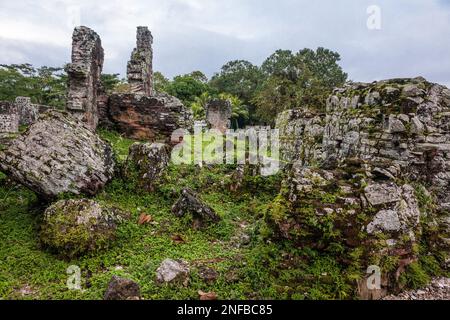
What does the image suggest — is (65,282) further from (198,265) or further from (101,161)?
(101,161)

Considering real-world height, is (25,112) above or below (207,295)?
above

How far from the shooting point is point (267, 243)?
5531 millimetres

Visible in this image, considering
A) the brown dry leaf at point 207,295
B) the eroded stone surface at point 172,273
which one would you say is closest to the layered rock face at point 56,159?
the eroded stone surface at point 172,273

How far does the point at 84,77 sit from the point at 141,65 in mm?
5440

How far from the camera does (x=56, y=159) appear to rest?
6.54m

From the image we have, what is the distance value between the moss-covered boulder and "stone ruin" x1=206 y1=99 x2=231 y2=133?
1212cm

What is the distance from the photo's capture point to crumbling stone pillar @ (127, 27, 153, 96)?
15938mm

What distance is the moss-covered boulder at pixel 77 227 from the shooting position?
5348 mm

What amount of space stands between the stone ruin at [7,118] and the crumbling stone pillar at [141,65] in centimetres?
562

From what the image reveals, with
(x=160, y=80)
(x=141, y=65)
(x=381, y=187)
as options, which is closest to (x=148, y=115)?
(x=141, y=65)

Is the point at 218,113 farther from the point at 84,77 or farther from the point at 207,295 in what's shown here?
the point at 207,295

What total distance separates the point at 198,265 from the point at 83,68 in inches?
351

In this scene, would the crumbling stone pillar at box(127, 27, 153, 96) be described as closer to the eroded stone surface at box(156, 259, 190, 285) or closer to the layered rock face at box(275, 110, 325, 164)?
the layered rock face at box(275, 110, 325, 164)

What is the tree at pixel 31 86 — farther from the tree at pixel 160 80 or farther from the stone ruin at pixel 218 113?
the stone ruin at pixel 218 113
